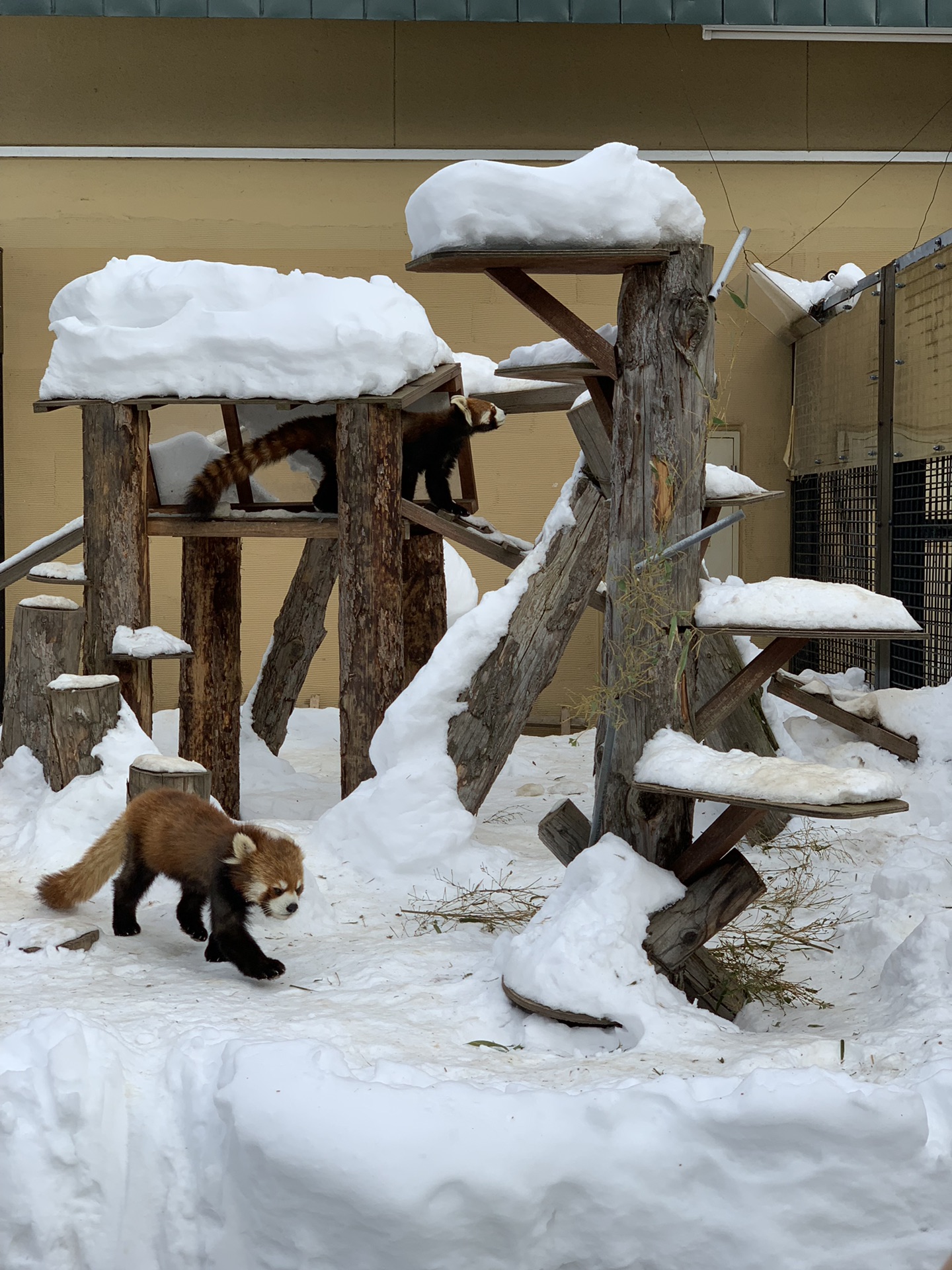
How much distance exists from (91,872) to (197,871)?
21.2 inches

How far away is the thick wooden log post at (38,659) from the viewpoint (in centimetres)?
559

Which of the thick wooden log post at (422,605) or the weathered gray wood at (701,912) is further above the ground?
the thick wooden log post at (422,605)

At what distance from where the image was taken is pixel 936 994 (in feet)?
10.8

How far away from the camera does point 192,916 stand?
4.30m

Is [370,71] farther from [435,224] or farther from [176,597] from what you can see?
[435,224]

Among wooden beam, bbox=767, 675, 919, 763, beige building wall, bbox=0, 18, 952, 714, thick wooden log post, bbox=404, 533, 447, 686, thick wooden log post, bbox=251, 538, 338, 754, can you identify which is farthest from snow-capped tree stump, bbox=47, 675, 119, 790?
beige building wall, bbox=0, 18, 952, 714

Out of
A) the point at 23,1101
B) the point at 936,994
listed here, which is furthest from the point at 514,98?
the point at 23,1101

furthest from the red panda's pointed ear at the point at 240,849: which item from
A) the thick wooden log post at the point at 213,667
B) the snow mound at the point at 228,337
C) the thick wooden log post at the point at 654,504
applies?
the thick wooden log post at the point at 213,667

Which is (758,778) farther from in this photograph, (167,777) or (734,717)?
(734,717)

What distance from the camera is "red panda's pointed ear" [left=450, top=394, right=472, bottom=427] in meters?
6.79

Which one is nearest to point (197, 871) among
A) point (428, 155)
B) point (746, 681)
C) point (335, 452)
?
point (746, 681)

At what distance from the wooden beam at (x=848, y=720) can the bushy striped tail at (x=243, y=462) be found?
111 inches

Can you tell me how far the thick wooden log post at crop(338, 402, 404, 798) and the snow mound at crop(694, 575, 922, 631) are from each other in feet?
8.89

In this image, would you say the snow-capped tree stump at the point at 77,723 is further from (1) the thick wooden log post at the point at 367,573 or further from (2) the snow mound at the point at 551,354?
(2) the snow mound at the point at 551,354
